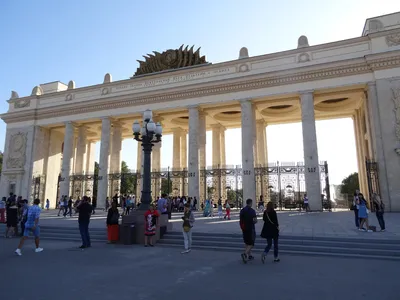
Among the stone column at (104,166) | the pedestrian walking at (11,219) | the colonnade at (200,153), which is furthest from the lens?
the stone column at (104,166)

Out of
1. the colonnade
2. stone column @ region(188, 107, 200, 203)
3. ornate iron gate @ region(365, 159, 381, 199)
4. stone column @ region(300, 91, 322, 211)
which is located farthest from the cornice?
ornate iron gate @ region(365, 159, 381, 199)

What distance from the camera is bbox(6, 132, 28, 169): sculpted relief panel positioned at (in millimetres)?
27041

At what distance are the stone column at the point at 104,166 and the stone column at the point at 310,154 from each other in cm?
1538

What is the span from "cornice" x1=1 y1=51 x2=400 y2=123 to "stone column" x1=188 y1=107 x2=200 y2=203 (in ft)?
5.41

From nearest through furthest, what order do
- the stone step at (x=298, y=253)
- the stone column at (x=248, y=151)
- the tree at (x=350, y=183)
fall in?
the stone step at (x=298, y=253) → the stone column at (x=248, y=151) → the tree at (x=350, y=183)

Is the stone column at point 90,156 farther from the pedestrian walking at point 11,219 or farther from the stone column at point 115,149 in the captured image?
the pedestrian walking at point 11,219

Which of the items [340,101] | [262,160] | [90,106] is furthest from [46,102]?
[340,101]

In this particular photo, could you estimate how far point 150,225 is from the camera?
30.4ft

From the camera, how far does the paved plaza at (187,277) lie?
4594mm

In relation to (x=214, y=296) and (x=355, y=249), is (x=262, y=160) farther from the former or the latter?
(x=214, y=296)

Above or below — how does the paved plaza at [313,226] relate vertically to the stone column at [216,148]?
below

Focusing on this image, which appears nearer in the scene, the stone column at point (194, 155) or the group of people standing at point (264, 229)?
the group of people standing at point (264, 229)

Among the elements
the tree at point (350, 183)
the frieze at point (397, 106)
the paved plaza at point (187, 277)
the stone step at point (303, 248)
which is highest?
the frieze at point (397, 106)

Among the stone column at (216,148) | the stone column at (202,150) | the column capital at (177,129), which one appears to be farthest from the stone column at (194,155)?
the column capital at (177,129)
